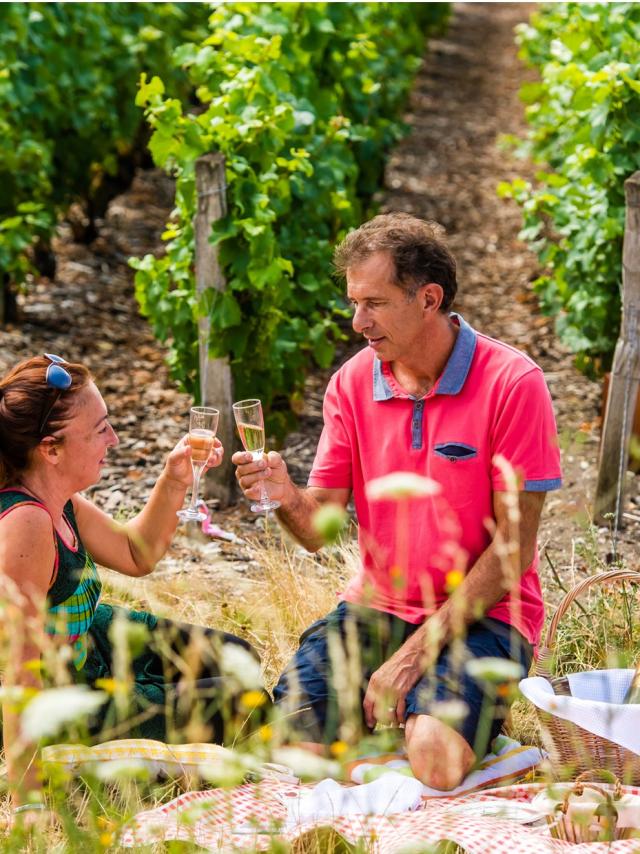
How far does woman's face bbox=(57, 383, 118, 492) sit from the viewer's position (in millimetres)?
2938

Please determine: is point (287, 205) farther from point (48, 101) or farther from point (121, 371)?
point (48, 101)

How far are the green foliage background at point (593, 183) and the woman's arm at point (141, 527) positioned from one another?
2698 mm

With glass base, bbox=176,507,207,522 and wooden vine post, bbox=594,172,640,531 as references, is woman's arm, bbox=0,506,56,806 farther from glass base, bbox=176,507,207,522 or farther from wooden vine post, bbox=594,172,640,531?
wooden vine post, bbox=594,172,640,531

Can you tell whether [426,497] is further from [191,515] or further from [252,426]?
[191,515]

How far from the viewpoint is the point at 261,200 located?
15.9ft

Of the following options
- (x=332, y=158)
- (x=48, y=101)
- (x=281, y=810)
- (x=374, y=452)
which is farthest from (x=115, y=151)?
(x=281, y=810)

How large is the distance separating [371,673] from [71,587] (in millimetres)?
861

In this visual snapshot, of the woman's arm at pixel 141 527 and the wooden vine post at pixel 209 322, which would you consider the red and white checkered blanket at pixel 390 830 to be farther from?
the wooden vine post at pixel 209 322

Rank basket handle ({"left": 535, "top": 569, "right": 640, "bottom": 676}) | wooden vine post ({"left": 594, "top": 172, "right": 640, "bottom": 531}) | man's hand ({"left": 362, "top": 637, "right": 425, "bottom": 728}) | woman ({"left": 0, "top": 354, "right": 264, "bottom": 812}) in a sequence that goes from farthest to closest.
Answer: wooden vine post ({"left": 594, "top": 172, "right": 640, "bottom": 531})
man's hand ({"left": 362, "top": 637, "right": 425, "bottom": 728})
basket handle ({"left": 535, "top": 569, "right": 640, "bottom": 676})
woman ({"left": 0, "top": 354, "right": 264, "bottom": 812})

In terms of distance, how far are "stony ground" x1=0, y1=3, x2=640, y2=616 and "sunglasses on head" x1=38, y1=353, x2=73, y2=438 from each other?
154 centimetres

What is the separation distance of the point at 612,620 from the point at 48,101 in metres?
5.24

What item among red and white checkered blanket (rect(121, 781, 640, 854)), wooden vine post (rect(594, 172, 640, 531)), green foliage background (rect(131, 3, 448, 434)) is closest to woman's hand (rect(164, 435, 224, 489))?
red and white checkered blanket (rect(121, 781, 640, 854))

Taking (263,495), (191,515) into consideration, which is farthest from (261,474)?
(191,515)

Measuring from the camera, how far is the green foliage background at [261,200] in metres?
4.87
